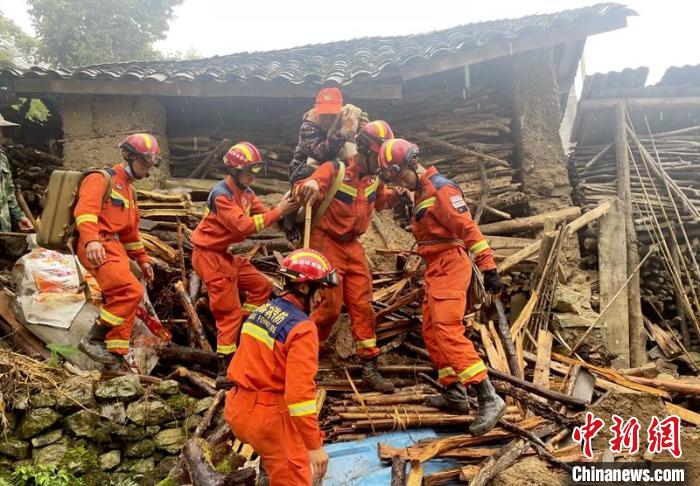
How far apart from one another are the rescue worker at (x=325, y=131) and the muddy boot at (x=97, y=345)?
2.39m

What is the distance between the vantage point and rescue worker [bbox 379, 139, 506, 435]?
427 cm

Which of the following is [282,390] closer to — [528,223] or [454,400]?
[454,400]

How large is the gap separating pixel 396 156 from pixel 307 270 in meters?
1.71

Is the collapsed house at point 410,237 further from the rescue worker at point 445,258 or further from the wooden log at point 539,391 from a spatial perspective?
the rescue worker at point 445,258

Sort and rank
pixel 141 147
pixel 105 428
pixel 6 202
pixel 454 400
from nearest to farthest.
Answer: pixel 105 428, pixel 454 400, pixel 141 147, pixel 6 202

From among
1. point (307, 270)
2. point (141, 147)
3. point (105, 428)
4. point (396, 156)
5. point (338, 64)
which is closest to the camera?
point (307, 270)

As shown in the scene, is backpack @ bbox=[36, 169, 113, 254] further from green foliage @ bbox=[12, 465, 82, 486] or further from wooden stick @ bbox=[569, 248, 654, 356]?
wooden stick @ bbox=[569, 248, 654, 356]

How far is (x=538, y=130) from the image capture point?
783cm

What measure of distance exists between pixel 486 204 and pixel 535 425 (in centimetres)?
411

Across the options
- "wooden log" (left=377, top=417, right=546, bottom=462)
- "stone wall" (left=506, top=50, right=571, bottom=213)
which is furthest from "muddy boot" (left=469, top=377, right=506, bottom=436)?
"stone wall" (left=506, top=50, right=571, bottom=213)

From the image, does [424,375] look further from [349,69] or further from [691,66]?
[691,66]

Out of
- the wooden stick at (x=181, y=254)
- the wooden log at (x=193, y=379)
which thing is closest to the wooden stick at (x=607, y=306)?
the wooden log at (x=193, y=379)

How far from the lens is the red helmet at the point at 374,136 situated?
484 cm

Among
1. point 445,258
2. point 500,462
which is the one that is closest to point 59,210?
point 445,258
